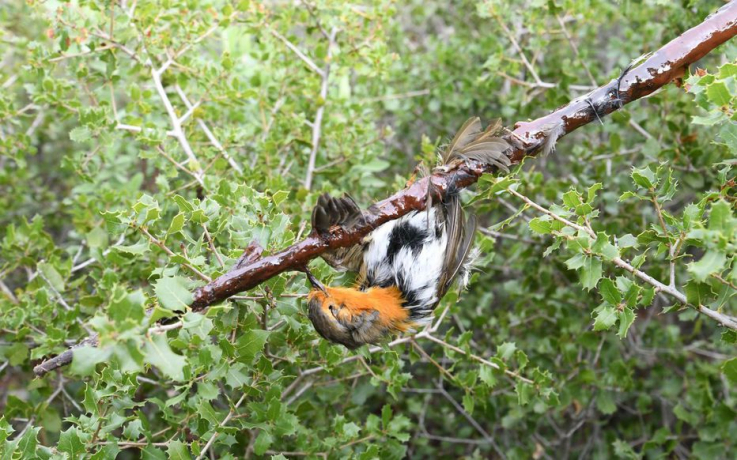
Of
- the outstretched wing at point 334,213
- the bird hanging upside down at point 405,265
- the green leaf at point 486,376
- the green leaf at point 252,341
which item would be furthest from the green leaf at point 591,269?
the green leaf at point 252,341

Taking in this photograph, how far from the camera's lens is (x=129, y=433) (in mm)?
2082

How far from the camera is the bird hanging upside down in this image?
2.00 meters

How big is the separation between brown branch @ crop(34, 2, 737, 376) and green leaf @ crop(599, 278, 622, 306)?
0.43 m

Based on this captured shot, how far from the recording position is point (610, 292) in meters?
1.79

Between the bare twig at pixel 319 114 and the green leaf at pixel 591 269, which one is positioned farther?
the bare twig at pixel 319 114

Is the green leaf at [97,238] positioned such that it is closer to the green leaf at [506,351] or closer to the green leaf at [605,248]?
the green leaf at [506,351]

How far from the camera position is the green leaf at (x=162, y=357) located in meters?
1.28

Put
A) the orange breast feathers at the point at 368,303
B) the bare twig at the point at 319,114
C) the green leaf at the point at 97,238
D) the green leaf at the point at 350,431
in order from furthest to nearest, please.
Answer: the bare twig at the point at 319,114 < the green leaf at the point at 97,238 < the green leaf at the point at 350,431 < the orange breast feathers at the point at 368,303

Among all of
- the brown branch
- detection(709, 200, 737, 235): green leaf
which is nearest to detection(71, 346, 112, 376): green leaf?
the brown branch

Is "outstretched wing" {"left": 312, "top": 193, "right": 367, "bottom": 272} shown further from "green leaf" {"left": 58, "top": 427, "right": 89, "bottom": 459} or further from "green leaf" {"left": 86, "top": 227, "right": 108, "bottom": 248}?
"green leaf" {"left": 86, "top": 227, "right": 108, "bottom": 248}

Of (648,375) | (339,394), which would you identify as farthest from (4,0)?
(648,375)

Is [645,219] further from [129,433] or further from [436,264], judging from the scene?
[129,433]

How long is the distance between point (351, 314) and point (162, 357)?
0.76 metres

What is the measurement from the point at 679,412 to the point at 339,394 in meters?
1.58
